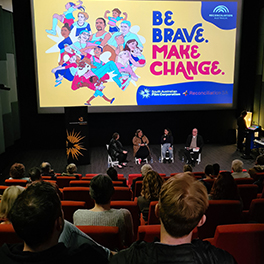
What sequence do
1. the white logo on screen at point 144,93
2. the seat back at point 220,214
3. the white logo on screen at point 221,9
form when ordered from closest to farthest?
the seat back at point 220,214
the white logo on screen at point 221,9
the white logo on screen at point 144,93

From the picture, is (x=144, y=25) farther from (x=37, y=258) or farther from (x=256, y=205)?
(x=37, y=258)

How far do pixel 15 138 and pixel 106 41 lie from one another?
4.89m

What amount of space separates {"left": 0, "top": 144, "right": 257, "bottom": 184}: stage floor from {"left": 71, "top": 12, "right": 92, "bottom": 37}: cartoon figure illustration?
3.96 metres

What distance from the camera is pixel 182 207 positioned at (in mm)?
1063

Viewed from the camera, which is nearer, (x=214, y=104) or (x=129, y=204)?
(x=129, y=204)

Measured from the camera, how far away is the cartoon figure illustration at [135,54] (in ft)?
29.6

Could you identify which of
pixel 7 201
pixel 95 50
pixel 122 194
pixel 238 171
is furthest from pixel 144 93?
pixel 7 201

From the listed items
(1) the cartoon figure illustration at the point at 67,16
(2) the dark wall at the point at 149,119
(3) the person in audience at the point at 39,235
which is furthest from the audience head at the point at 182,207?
(2) the dark wall at the point at 149,119

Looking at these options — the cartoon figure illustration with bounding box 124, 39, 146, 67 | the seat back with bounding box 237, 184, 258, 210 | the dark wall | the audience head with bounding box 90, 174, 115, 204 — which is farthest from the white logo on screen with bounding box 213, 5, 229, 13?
the audience head with bounding box 90, 174, 115, 204

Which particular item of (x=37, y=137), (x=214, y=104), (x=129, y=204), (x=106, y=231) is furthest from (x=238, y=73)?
(x=106, y=231)

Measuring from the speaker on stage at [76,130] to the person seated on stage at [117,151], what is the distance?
2.34ft

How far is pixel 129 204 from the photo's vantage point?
9.32 ft

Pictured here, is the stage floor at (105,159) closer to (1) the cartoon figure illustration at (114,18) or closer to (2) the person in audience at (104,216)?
(1) the cartoon figure illustration at (114,18)

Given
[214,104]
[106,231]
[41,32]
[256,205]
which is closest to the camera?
[106,231]
